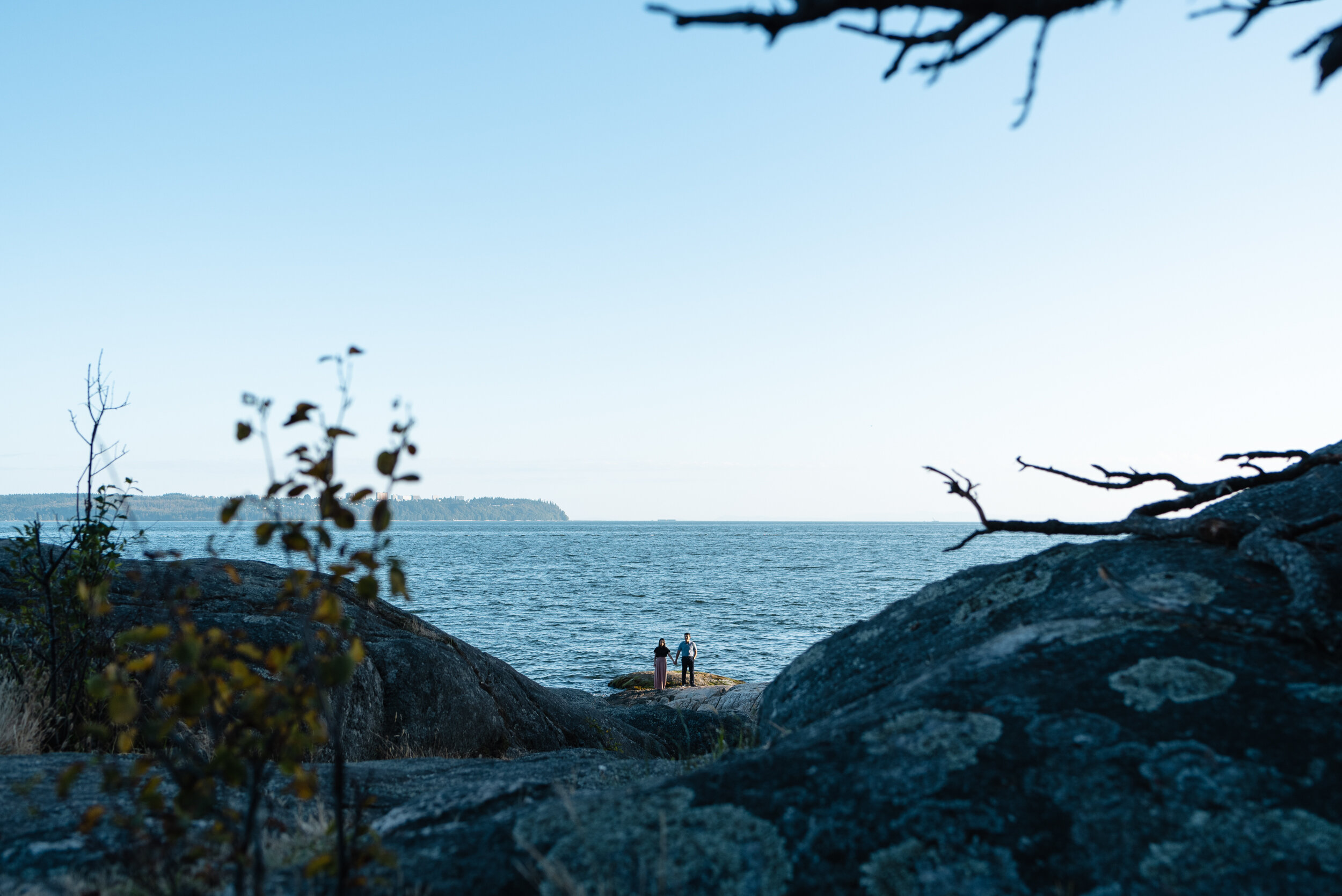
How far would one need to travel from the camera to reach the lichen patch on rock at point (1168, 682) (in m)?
3.18

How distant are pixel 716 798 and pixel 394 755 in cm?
731

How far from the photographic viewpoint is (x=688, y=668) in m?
27.0

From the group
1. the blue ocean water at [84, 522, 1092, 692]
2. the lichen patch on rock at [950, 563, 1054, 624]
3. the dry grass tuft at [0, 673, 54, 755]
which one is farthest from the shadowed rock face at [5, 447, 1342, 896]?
the dry grass tuft at [0, 673, 54, 755]

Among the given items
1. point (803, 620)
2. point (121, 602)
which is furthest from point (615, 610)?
point (121, 602)

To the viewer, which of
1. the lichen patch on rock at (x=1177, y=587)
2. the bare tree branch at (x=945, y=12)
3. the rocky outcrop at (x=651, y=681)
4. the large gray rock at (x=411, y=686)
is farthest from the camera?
the rocky outcrop at (x=651, y=681)

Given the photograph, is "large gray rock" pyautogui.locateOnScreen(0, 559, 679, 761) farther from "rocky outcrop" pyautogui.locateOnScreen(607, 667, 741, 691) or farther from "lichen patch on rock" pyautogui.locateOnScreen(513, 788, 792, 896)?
"rocky outcrop" pyautogui.locateOnScreen(607, 667, 741, 691)

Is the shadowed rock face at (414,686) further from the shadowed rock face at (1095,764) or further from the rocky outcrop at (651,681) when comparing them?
the rocky outcrop at (651,681)

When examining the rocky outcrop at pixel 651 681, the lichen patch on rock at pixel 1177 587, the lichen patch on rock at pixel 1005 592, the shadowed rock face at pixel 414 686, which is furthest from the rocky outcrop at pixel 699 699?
the lichen patch on rock at pixel 1177 587

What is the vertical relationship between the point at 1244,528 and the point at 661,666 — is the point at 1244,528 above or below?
above

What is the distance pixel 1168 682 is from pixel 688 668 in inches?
969

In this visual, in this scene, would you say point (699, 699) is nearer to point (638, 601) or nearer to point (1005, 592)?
point (1005, 592)

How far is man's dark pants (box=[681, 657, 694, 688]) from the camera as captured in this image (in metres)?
26.7

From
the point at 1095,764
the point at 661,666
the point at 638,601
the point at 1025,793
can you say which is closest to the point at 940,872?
the point at 1025,793

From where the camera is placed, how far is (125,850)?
10.4 feet
